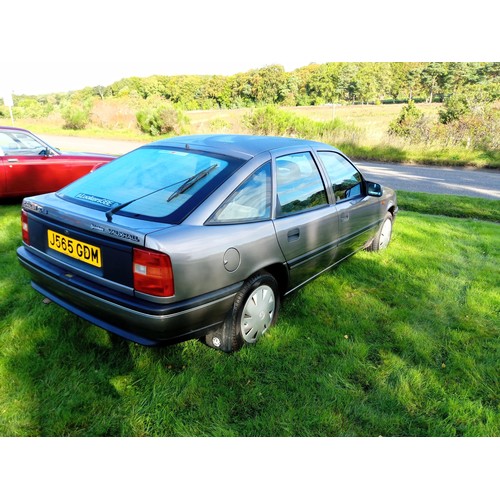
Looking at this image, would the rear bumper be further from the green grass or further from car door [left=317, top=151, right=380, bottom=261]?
car door [left=317, top=151, right=380, bottom=261]

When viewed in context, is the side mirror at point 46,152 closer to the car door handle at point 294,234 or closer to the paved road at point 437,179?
the car door handle at point 294,234

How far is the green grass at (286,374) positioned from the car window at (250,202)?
0.96 m

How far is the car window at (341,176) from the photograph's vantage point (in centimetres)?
373

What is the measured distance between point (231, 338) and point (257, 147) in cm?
146

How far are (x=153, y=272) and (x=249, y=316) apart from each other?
35.9 inches

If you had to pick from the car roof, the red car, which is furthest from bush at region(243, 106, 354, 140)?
the car roof

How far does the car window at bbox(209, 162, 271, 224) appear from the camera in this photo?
8.33ft

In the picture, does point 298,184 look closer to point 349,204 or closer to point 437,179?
point 349,204

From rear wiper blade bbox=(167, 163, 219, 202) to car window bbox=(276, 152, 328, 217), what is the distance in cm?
57

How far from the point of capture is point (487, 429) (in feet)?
7.32

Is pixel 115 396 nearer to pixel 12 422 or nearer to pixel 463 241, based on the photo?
pixel 12 422

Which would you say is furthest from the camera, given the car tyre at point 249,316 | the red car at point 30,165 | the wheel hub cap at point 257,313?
the red car at point 30,165

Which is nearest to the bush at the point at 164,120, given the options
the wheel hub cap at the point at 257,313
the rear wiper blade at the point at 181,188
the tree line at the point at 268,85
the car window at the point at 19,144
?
the tree line at the point at 268,85

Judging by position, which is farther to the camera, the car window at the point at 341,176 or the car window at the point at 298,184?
the car window at the point at 341,176
